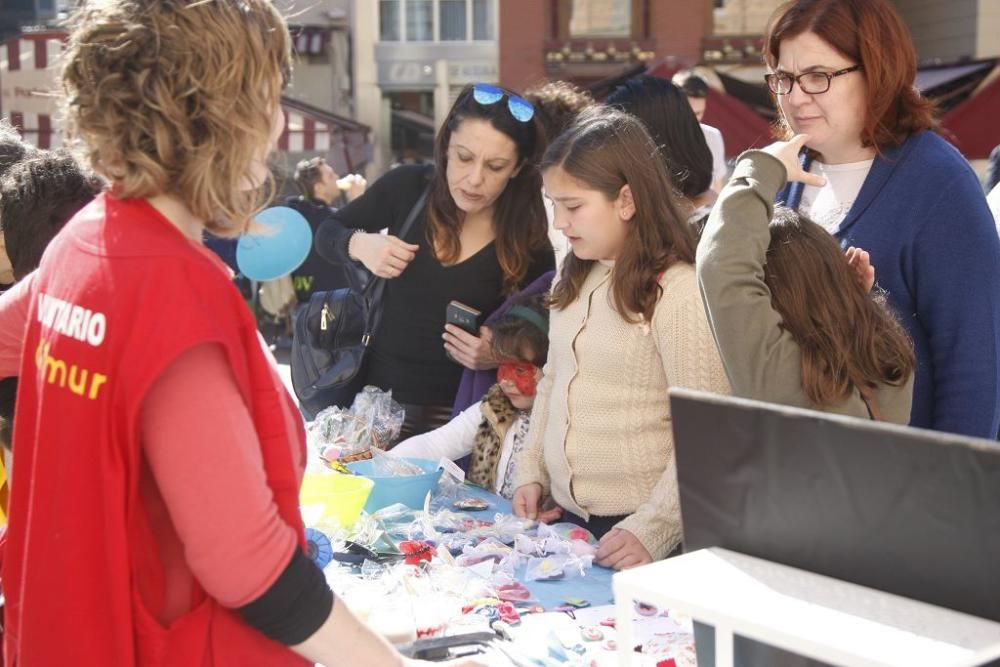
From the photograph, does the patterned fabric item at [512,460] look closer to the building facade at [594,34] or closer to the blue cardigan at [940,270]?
the blue cardigan at [940,270]

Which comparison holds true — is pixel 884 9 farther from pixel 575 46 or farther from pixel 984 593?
pixel 575 46

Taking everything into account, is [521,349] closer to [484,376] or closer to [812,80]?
[484,376]

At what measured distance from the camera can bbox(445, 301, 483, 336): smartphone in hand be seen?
2.73 m

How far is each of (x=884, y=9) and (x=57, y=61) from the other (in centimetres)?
149

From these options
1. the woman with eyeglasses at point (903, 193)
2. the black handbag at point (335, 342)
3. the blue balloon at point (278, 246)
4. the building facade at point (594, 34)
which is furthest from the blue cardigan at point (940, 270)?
the building facade at point (594, 34)

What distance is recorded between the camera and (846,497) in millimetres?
1103

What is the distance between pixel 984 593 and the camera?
1.03 meters

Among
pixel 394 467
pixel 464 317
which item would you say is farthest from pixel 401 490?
pixel 464 317

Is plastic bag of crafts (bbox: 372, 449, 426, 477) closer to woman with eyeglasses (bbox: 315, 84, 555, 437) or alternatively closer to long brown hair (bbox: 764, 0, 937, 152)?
woman with eyeglasses (bbox: 315, 84, 555, 437)

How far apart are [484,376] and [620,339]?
73 centimetres

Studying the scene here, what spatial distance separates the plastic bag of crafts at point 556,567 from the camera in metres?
1.95

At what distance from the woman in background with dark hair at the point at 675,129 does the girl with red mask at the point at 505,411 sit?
1.81 feet

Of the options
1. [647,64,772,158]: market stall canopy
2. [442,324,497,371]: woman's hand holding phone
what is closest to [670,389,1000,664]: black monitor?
[442,324,497,371]: woman's hand holding phone

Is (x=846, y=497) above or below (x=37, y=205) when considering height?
below
